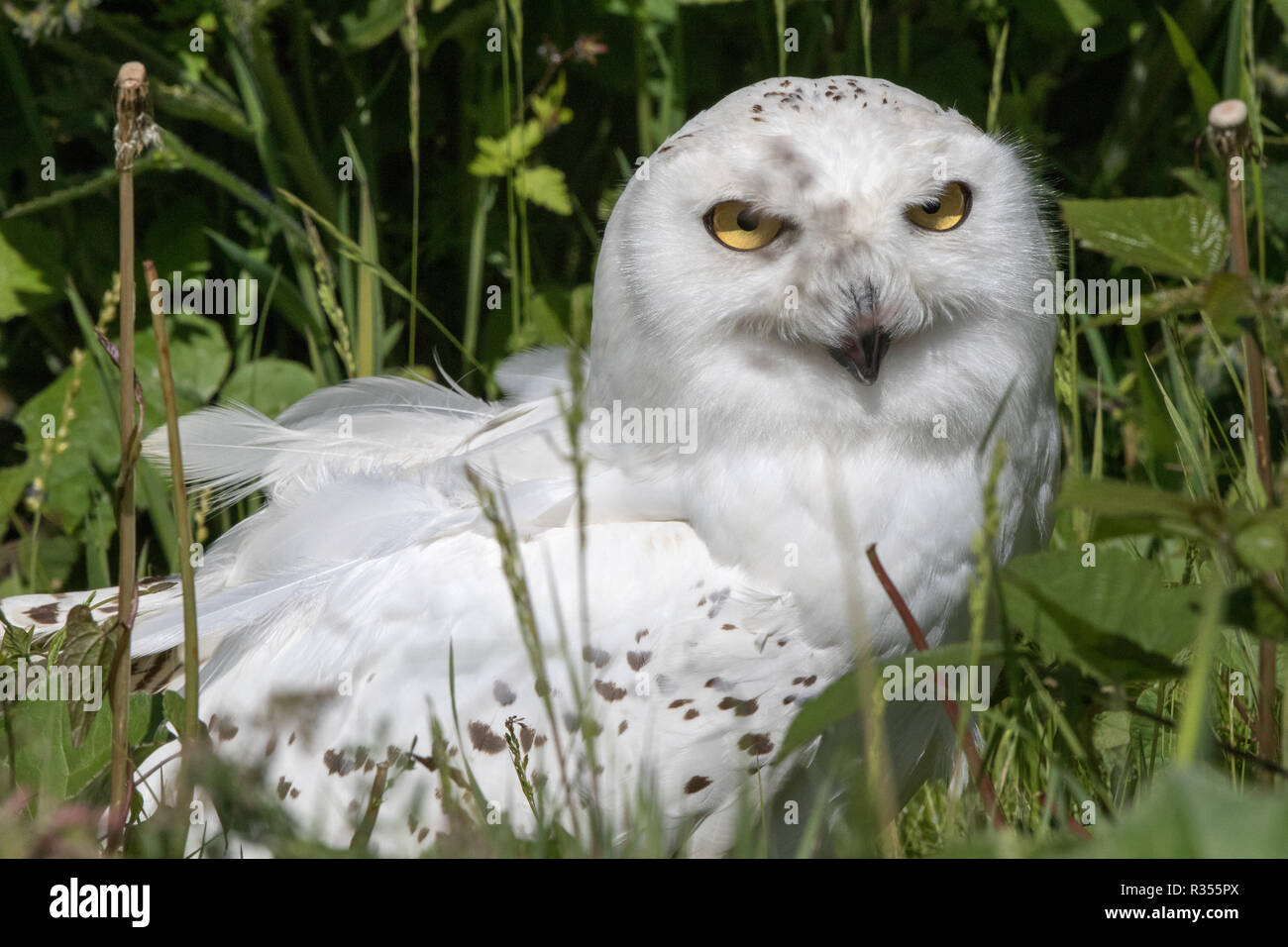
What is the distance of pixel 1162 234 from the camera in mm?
1606

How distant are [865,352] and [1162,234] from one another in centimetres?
61

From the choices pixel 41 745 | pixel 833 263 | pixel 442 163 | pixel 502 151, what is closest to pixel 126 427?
pixel 41 745

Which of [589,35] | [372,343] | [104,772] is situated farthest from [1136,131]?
[104,772]

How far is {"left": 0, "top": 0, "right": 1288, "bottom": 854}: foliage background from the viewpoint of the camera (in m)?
3.47

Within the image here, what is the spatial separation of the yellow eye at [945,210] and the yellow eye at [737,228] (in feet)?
0.73

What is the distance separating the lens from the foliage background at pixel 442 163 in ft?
11.4

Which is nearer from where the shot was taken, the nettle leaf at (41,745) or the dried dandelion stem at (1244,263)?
the dried dandelion stem at (1244,263)

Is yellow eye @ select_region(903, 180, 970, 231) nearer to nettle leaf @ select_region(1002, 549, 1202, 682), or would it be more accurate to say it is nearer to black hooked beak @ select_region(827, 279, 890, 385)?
black hooked beak @ select_region(827, 279, 890, 385)

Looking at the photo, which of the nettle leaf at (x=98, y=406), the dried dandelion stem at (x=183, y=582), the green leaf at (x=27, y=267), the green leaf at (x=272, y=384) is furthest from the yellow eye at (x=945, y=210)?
the green leaf at (x=27, y=267)

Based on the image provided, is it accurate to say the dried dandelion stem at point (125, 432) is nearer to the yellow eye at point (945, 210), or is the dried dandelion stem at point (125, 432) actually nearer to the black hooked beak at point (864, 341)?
the black hooked beak at point (864, 341)

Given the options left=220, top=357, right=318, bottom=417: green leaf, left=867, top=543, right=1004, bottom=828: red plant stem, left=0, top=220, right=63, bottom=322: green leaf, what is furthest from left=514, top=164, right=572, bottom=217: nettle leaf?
left=867, top=543, right=1004, bottom=828: red plant stem

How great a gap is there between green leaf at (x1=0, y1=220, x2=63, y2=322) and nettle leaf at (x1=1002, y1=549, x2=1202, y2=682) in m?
3.17

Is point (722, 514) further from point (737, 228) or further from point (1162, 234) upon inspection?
point (1162, 234)

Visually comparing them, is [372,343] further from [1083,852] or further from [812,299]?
[1083,852]
